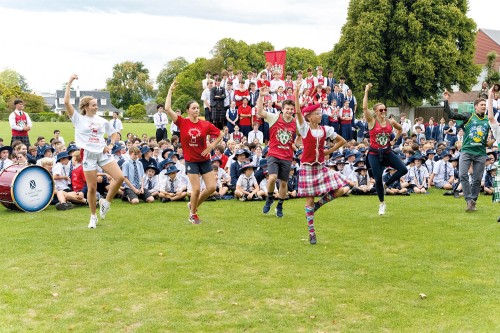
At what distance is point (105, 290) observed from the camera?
6.50 meters

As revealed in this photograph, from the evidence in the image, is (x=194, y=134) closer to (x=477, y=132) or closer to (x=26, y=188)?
(x=26, y=188)

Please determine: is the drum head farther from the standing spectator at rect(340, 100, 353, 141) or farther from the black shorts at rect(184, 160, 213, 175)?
the standing spectator at rect(340, 100, 353, 141)

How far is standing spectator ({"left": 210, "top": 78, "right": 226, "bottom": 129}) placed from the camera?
2202 cm

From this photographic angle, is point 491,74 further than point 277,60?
Yes

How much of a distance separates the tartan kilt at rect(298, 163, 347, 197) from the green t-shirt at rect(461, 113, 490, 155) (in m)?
3.98

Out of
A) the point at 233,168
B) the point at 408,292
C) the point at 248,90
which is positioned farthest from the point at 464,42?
the point at 408,292

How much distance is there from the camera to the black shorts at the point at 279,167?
11.3m

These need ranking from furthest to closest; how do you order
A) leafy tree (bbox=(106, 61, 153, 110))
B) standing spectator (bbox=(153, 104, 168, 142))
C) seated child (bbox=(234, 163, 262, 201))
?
leafy tree (bbox=(106, 61, 153, 110))
standing spectator (bbox=(153, 104, 168, 142))
seated child (bbox=(234, 163, 262, 201))

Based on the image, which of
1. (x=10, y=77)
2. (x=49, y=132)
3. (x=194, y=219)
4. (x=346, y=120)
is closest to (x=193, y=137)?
(x=194, y=219)

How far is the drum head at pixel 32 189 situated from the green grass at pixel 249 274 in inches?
23.2

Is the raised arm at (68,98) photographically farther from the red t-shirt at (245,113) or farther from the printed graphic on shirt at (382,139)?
the red t-shirt at (245,113)

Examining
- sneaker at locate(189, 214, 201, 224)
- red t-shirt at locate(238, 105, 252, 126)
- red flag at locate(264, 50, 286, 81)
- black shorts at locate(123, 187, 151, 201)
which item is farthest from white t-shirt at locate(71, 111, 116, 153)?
red flag at locate(264, 50, 286, 81)

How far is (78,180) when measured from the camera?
13375mm

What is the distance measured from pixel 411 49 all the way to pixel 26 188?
1442 inches
